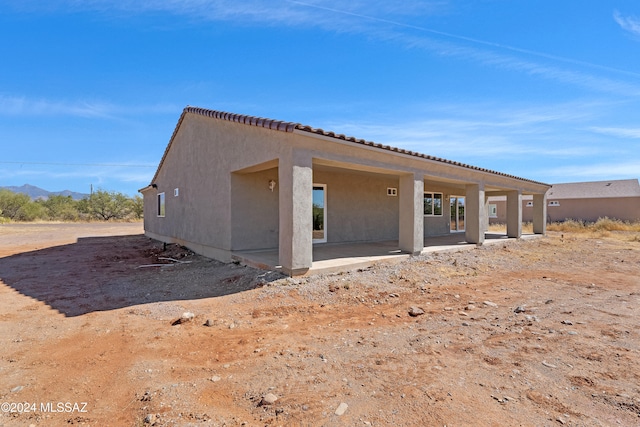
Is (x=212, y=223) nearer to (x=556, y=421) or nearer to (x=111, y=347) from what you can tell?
(x=111, y=347)

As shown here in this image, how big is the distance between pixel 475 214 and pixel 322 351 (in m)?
10.8

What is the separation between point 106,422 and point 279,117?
6449 mm

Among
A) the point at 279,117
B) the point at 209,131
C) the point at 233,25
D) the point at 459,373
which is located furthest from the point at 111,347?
the point at 233,25

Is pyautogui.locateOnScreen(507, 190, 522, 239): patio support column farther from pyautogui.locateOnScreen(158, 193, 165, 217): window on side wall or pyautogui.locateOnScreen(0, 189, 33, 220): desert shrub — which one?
pyautogui.locateOnScreen(0, 189, 33, 220): desert shrub

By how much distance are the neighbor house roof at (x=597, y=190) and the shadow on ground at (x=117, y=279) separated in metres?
38.3

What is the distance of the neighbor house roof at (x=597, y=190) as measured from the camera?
31.0m

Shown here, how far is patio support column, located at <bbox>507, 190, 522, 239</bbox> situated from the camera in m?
15.4

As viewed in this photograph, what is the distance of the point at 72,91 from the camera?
20.4 metres

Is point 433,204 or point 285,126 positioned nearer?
point 285,126

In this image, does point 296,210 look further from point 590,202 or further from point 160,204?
point 590,202

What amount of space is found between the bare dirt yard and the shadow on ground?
0.25 ft

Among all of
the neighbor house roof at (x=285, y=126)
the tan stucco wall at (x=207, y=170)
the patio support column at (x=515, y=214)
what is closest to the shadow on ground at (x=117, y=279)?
the tan stucco wall at (x=207, y=170)

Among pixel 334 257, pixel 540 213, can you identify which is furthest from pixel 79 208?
pixel 540 213

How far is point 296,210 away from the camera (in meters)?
6.87
